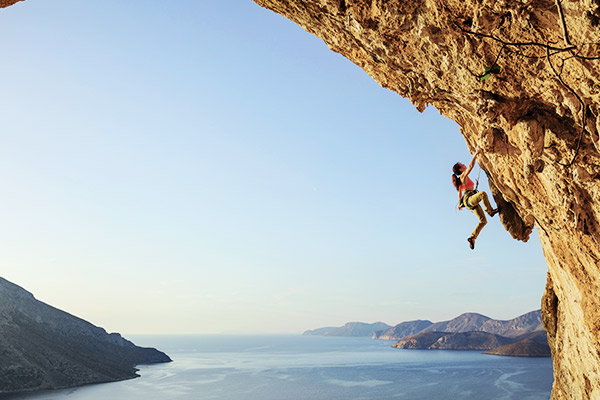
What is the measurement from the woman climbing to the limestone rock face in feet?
1.82

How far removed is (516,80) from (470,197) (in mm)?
3465

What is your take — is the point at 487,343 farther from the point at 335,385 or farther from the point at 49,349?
the point at 49,349

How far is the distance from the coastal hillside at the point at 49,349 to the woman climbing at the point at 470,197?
79918mm

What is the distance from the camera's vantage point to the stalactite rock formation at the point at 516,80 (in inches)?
181

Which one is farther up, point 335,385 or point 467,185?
point 467,185

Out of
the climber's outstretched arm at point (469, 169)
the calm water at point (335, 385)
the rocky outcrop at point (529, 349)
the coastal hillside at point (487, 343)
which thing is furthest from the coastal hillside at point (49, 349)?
the coastal hillside at point (487, 343)

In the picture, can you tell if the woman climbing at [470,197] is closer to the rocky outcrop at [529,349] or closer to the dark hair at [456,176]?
the dark hair at [456,176]

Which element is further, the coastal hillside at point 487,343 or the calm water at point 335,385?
the coastal hillside at point 487,343

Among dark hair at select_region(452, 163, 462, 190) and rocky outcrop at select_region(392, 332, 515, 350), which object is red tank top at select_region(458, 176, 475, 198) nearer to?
dark hair at select_region(452, 163, 462, 190)

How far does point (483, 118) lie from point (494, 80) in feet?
2.34

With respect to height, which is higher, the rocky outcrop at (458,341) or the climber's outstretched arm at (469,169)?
the climber's outstretched arm at (469,169)

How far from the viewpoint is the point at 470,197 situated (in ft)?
27.4

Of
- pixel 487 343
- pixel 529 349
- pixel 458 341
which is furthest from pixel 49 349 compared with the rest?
pixel 487 343

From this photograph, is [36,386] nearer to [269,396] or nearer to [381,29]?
[269,396]
